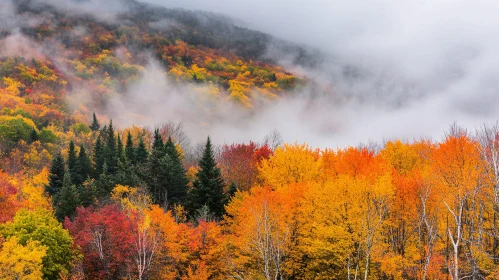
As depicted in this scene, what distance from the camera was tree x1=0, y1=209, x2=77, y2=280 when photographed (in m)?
33.6

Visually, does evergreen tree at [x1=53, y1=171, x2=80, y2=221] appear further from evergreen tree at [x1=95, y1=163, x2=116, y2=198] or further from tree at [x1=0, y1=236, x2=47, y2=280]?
tree at [x1=0, y1=236, x2=47, y2=280]

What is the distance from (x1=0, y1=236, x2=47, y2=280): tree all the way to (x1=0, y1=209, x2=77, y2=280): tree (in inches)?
60.7

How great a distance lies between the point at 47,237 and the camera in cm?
3425

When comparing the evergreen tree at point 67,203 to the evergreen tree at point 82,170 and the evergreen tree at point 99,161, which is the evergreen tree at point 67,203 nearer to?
the evergreen tree at point 82,170

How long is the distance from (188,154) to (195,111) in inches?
3184

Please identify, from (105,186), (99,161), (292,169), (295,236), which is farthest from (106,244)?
(99,161)

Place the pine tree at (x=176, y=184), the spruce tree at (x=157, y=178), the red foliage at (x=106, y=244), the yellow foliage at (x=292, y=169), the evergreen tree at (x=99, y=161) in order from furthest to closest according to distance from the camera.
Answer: the evergreen tree at (x=99, y=161) < the pine tree at (x=176, y=184) < the spruce tree at (x=157, y=178) < the yellow foliage at (x=292, y=169) < the red foliage at (x=106, y=244)

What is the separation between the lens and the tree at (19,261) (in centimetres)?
2947

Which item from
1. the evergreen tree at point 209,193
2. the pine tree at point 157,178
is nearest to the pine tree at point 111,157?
the pine tree at point 157,178

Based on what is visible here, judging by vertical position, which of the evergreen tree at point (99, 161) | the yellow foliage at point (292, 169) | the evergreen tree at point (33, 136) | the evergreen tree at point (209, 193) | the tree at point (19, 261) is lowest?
the tree at point (19, 261)

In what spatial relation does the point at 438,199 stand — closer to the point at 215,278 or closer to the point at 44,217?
the point at 215,278

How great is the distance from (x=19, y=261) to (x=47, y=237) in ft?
13.5

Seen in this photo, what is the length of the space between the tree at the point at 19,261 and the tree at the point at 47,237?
154 cm

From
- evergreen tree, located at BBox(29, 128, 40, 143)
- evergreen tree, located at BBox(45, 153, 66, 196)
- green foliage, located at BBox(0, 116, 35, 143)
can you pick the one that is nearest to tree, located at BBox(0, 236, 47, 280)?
evergreen tree, located at BBox(45, 153, 66, 196)
